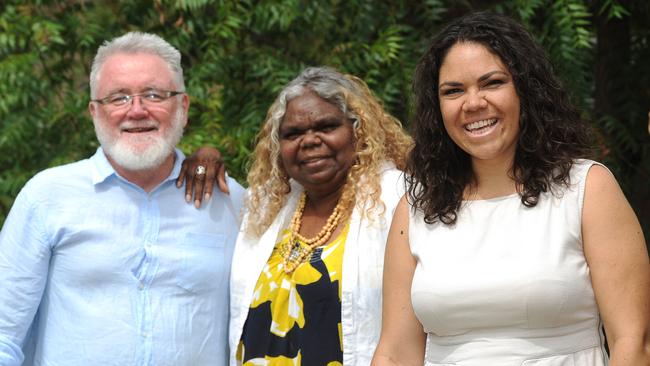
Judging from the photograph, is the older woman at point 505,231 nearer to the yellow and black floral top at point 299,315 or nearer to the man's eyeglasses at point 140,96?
the yellow and black floral top at point 299,315

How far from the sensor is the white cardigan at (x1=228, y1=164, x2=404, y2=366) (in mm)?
3582

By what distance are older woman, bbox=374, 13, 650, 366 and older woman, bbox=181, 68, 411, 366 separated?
0.49 meters

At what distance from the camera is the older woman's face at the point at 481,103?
114 inches

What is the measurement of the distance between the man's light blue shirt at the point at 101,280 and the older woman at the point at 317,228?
182 millimetres

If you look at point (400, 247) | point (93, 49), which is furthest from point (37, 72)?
point (400, 247)

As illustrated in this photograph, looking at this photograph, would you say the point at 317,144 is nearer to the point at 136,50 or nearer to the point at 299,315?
Answer: the point at 299,315

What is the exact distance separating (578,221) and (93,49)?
3.84 meters

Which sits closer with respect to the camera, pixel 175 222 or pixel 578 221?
pixel 578 221

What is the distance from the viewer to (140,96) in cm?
391

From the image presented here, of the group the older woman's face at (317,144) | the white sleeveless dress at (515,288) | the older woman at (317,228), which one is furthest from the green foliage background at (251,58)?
the white sleeveless dress at (515,288)

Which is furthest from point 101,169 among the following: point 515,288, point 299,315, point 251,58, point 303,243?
point 251,58

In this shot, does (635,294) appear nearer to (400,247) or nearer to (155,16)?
(400,247)

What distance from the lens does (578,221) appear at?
9.07 feet

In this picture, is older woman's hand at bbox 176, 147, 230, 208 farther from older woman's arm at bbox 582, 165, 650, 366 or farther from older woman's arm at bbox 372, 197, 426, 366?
older woman's arm at bbox 582, 165, 650, 366
